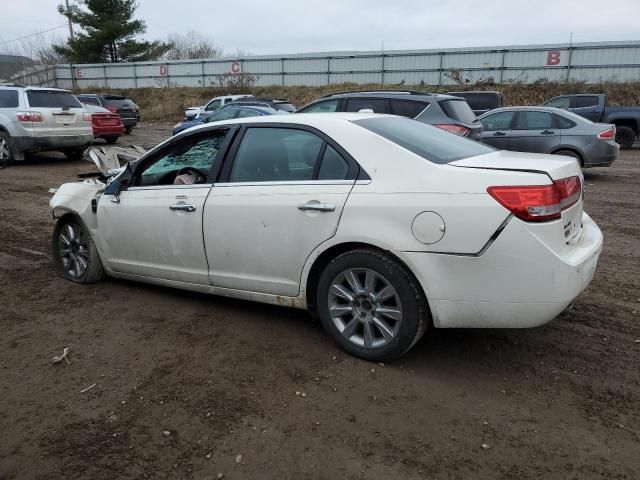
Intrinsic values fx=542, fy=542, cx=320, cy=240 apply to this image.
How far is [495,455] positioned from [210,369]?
1.78 m

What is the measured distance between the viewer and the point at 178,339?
3.90 m

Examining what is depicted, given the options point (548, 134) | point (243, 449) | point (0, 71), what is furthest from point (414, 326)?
point (0, 71)

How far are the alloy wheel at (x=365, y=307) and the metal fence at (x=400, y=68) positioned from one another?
2731 cm

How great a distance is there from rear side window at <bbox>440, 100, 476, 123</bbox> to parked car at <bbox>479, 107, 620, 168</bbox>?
7.11 feet

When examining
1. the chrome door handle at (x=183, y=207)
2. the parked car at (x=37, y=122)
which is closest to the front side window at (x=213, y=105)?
A: the parked car at (x=37, y=122)

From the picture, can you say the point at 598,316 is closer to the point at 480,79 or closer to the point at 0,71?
the point at 480,79

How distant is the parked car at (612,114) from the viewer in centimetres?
1708

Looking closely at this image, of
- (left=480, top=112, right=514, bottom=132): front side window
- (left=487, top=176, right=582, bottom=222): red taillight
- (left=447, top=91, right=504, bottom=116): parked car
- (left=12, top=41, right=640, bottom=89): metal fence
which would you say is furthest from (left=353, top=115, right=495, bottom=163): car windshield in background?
(left=12, top=41, right=640, bottom=89): metal fence

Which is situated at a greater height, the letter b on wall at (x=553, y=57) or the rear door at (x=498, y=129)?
the letter b on wall at (x=553, y=57)

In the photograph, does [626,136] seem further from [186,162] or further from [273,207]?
[273,207]

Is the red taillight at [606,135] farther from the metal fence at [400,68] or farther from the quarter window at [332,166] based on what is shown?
the metal fence at [400,68]

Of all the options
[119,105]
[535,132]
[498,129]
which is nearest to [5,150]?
[119,105]

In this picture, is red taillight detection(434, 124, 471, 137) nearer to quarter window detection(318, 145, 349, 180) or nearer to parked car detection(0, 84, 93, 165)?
quarter window detection(318, 145, 349, 180)

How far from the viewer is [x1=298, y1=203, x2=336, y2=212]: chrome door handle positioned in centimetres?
342
